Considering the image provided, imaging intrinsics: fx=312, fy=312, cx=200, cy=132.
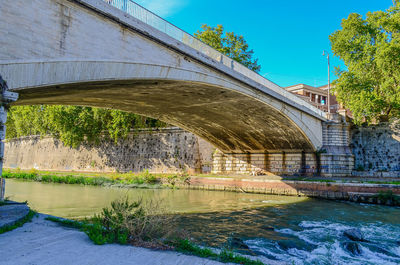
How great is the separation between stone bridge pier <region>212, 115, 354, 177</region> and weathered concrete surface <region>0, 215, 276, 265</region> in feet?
58.0

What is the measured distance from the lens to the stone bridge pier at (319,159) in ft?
65.3

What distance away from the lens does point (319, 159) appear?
66.2 ft

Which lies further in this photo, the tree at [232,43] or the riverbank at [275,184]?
the tree at [232,43]

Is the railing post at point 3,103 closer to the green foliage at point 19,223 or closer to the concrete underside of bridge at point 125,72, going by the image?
the concrete underside of bridge at point 125,72

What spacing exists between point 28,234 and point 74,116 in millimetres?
27359

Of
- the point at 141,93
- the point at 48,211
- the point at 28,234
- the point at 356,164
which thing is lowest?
the point at 48,211

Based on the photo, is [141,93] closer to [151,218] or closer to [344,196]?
[151,218]

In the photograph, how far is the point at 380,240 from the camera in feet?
25.2

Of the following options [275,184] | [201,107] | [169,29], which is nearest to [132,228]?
[169,29]

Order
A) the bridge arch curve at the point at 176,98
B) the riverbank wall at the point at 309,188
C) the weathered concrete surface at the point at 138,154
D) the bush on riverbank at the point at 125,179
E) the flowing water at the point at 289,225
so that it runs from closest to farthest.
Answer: the flowing water at the point at 289,225, the bridge arch curve at the point at 176,98, the riverbank wall at the point at 309,188, the bush on riverbank at the point at 125,179, the weathered concrete surface at the point at 138,154

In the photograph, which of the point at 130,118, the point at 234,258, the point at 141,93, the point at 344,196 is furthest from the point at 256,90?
the point at 130,118

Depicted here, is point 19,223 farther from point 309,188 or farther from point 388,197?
point 309,188

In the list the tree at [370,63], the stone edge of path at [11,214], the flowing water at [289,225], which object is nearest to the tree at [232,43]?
the tree at [370,63]

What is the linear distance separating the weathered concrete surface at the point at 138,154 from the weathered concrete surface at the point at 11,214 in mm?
19137
